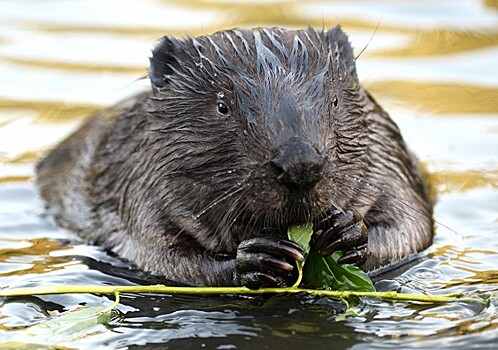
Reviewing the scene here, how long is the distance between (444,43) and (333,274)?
481 cm

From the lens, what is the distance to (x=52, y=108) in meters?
9.15

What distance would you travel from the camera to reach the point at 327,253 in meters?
5.32

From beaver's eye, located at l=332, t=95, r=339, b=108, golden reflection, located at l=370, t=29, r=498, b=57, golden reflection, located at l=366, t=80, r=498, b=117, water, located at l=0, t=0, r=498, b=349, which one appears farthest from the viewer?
golden reflection, located at l=370, t=29, r=498, b=57

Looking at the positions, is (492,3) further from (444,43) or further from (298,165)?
(298,165)


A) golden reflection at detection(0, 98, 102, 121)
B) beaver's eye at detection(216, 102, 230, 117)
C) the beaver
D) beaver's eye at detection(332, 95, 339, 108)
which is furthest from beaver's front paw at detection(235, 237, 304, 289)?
golden reflection at detection(0, 98, 102, 121)

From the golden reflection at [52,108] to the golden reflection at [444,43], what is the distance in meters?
2.12

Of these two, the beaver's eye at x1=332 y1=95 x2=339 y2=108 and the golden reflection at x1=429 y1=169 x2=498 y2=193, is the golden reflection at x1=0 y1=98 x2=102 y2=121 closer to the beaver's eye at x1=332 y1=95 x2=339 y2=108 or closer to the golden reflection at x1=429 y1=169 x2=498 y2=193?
the golden reflection at x1=429 y1=169 x2=498 y2=193

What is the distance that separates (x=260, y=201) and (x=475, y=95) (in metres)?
4.00

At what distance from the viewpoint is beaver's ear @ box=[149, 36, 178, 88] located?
19.8 feet

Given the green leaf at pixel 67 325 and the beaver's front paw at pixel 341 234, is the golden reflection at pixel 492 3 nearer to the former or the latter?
the beaver's front paw at pixel 341 234

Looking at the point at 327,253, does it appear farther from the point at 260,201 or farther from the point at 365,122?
the point at 365,122

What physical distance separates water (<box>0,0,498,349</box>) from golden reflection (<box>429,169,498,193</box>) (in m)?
0.01

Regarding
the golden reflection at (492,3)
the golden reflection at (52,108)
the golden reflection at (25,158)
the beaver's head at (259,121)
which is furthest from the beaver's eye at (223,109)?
the golden reflection at (492,3)

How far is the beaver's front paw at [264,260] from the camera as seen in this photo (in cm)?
517
